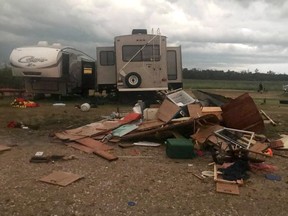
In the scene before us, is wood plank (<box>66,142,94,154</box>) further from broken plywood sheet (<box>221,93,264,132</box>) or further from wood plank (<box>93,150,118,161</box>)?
broken plywood sheet (<box>221,93,264,132</box>)

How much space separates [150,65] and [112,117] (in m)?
4.53

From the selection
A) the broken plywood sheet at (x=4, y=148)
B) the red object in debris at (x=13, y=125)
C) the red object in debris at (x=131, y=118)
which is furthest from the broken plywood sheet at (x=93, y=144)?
the red object in debris at (x=13, y=125)

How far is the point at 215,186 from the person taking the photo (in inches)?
263

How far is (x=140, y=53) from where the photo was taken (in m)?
16.8

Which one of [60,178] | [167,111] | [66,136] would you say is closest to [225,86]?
[167,111]

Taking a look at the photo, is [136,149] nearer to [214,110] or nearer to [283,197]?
[214,110]

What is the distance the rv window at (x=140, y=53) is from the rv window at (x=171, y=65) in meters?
1.81

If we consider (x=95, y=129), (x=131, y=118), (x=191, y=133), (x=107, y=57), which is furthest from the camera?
(x=107, y=57)

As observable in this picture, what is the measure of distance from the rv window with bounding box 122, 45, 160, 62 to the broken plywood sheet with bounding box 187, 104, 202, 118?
6.19 m

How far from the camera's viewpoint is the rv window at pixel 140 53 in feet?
55.1

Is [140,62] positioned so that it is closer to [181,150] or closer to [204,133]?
[204,133]

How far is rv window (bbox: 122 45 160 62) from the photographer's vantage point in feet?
55.1

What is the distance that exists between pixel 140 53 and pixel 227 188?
35.9ft

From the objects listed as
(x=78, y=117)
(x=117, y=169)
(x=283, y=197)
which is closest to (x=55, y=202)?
(x=117, y=169)
